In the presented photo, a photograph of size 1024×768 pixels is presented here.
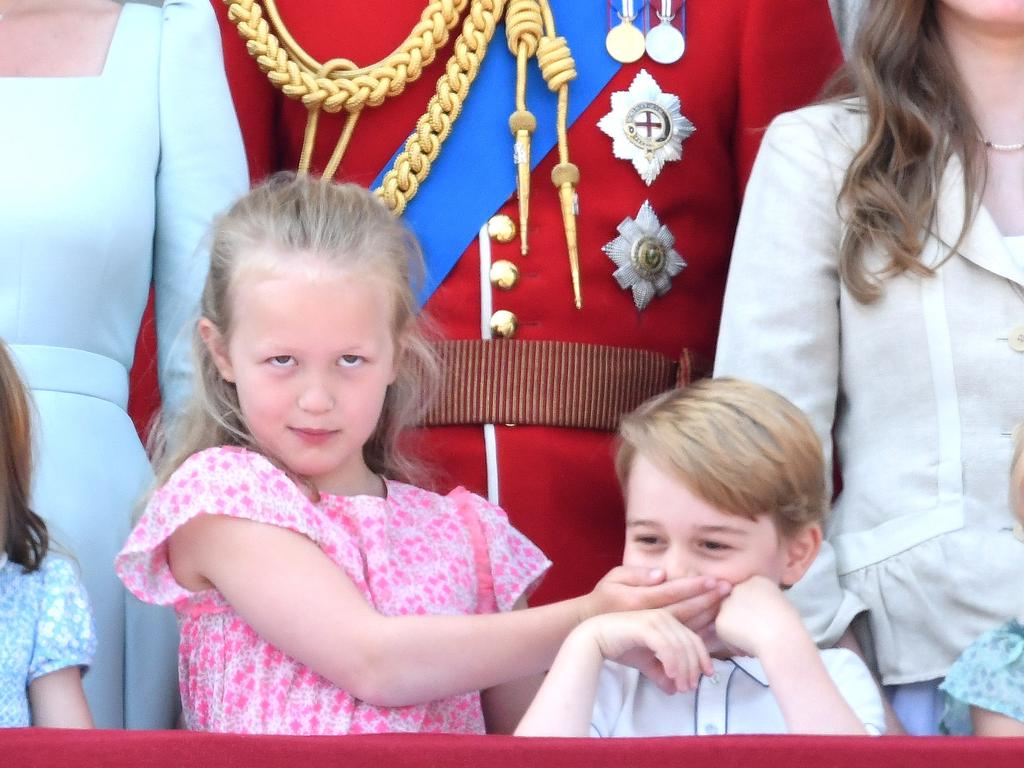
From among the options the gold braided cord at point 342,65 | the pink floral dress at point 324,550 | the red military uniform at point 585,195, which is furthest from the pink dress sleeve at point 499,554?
the gold braided cord at point 342,65

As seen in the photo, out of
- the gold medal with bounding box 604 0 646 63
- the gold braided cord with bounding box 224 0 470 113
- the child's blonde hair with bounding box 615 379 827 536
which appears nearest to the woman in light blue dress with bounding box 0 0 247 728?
the gold braided cord with bounding box 224 0 470 113

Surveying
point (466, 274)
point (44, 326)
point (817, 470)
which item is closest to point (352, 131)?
point (466, 274)

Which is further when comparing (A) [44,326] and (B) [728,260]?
(B) [728,260]

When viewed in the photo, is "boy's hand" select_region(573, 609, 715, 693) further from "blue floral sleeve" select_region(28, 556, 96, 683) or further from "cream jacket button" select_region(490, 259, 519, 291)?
"cream jacket button" select_region(490, 259, 519, 291)

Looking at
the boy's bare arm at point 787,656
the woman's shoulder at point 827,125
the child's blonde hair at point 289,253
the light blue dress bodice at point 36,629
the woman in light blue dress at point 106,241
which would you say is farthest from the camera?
the woman's shoulder at point 827,125

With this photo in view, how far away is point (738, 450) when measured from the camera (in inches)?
71.6

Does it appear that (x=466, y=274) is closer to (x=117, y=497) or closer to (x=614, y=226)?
(x=614, y=226)

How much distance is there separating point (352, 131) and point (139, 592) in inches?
26.0

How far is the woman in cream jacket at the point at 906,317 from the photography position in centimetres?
197

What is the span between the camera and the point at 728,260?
235 centimetres

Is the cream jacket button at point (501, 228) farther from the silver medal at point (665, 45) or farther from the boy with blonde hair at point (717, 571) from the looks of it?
the boy with blonde hair at point (717, 571)

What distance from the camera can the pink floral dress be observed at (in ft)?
6.03

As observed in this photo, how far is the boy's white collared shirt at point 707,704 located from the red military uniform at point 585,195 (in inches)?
15.3

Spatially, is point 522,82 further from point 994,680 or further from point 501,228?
point 994,680
